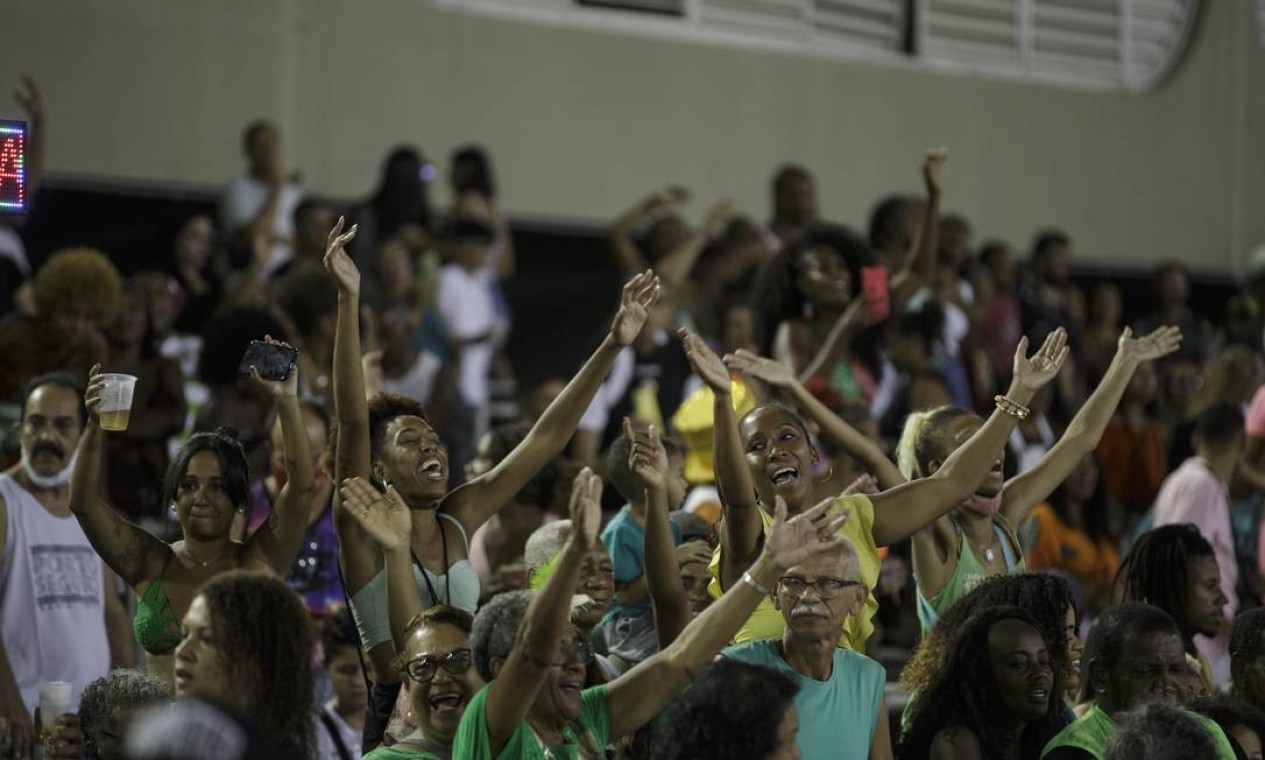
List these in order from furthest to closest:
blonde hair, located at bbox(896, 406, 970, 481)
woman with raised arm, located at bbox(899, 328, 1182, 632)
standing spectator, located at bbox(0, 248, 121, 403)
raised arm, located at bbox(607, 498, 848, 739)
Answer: standing spectator, located at bbox(0, 248, 121, 403) → blonde hair, located at bbox(896, 406, 970, 481) → woman with raised arm, located at bbox(899, 328, 1182, 632) → raised arm, located at bbox(607, 498, 848, 739)

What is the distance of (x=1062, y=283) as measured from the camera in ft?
46.5

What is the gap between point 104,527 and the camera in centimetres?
599

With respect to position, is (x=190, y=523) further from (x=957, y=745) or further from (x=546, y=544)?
(x=957, y=745)

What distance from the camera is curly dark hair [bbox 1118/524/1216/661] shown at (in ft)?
22.4

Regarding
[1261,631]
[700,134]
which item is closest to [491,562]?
[1261,631]

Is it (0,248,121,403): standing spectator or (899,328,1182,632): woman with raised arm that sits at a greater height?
(0,248,121,403): standing spectator

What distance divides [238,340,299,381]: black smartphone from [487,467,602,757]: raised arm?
1531mm

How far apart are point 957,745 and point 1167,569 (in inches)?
65.9

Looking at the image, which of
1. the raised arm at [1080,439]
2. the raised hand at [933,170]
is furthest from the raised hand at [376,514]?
the raised hand at [933,170]

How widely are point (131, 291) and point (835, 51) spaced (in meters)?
7.65

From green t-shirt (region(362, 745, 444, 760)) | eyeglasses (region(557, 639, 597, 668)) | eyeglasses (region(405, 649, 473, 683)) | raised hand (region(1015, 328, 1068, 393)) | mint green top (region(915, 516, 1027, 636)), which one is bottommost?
green t-shirt (region(362, 745, 444, 760))

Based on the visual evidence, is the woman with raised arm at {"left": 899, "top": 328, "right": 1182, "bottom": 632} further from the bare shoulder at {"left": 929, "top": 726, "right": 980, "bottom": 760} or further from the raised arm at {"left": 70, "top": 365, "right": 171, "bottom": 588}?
the raised arm at {"left": 70, "top": 365, "right": 171, "bottom": 588}

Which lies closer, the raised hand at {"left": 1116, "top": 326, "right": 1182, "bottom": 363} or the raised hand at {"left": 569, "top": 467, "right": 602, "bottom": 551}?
the raised hand at {"left": 569, "top": 467, "right": 602, "bottom": 551}

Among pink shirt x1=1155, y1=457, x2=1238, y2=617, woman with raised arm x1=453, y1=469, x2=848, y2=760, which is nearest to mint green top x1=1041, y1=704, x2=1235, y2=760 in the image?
woman with raised arm x1=453, y1=469, x2=848, y2=760
